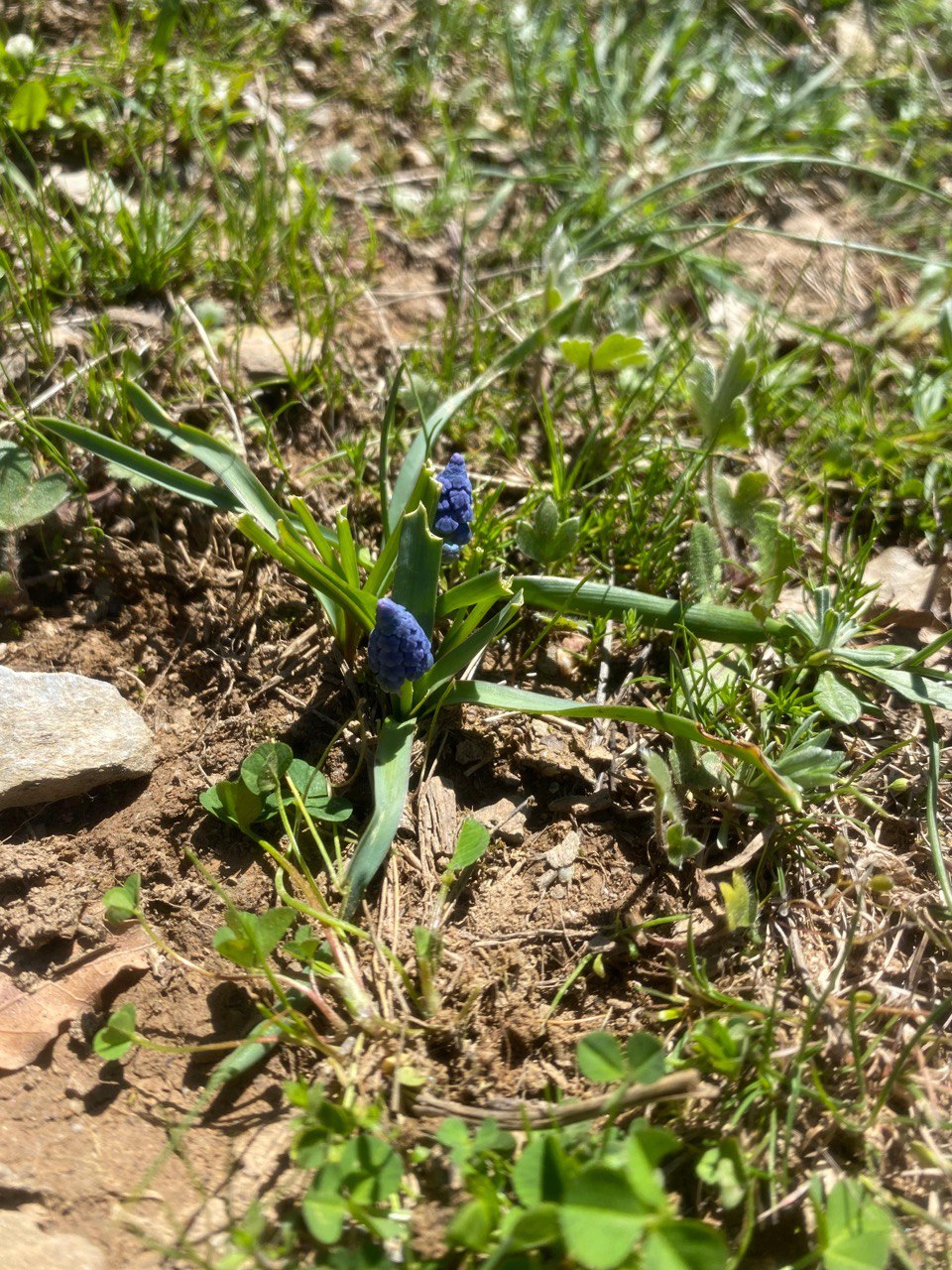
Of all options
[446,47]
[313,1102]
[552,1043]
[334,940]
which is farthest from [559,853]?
[446,47]

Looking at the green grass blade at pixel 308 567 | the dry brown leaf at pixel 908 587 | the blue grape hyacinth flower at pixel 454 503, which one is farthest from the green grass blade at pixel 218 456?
the dry brown leaf at pixel 908 587

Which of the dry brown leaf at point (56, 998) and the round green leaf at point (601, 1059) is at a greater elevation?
the round green leaf at point (601, 1059)

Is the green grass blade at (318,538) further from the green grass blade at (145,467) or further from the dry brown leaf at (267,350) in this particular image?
the dry brown leaf at (267,350)

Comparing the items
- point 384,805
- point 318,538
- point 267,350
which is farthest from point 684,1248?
point 267,350

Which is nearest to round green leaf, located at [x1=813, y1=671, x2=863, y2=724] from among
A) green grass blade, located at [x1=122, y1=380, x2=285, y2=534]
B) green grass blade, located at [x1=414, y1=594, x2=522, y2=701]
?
green grass blade, located at [x1=414, y1=594, x2=522, y2=701]

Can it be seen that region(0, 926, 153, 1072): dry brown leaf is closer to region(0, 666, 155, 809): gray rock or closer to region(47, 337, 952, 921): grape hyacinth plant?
region(0, 666, 155, 809): gray rock

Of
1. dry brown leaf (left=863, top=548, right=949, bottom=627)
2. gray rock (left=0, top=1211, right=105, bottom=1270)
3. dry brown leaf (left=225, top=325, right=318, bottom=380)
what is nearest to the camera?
gray rock (left=0, top=1211, right=105, bottom=1270)
